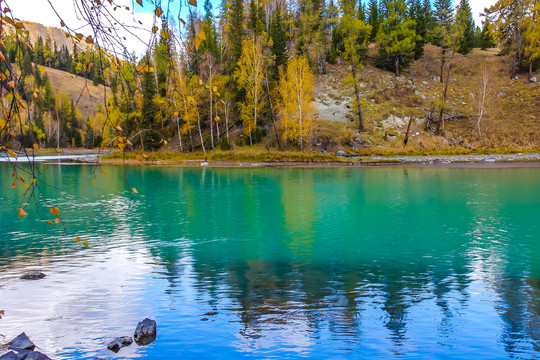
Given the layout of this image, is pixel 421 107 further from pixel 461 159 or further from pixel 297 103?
pixel 297 103

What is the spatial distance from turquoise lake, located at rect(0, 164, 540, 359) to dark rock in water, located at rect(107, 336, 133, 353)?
0.41 ft

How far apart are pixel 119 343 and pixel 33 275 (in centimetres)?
480

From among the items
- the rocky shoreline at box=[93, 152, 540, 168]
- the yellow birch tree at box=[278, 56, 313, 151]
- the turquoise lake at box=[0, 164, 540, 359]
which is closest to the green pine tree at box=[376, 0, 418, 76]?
the yellow birch tree at box=[278, 56, 313, 151]

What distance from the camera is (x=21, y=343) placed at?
643 centimetres

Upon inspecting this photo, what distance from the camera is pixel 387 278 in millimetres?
10062

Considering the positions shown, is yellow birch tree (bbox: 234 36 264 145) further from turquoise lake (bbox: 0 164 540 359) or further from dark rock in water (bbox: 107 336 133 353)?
dark rock in water (bbox: 107 336 133 353)

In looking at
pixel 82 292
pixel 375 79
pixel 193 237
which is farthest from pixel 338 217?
pixel 375 79

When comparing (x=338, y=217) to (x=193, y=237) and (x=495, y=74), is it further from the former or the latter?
(x=495, y=74)

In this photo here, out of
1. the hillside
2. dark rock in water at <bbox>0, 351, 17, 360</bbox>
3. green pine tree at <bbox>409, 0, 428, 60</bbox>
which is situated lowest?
dark rock in water at <bbox>0, 351, 17, 360</bbox>

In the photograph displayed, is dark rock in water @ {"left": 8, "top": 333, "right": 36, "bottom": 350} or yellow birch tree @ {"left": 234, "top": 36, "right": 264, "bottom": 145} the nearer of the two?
dark rock in water @ {"left": 8, "top": 333, "right": 36, "bottom": 350}

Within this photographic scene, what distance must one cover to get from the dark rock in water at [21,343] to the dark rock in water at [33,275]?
3737 mm

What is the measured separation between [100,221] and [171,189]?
11.1 meters

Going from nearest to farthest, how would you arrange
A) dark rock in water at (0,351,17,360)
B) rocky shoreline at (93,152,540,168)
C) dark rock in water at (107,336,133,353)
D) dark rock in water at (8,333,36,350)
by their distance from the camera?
dark rock in water at (0,351,17,360) → dark rock in water at (8,333,36,350) → dark rock in water at (107,336,133,353) → rocky shoreline at (93,152,540,168)

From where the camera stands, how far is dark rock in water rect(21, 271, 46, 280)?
32.4 feet
